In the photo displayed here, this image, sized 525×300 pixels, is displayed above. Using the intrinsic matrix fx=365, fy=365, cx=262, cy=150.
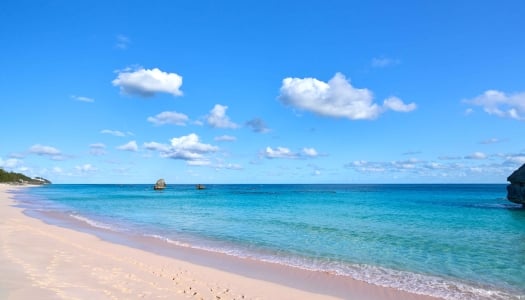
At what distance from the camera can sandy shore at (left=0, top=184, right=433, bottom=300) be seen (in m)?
9.77

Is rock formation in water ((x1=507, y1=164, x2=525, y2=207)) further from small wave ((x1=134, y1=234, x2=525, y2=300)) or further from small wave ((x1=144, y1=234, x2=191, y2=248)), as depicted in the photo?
small wave ((x1=144, y1=234, x2=191, y2=248))

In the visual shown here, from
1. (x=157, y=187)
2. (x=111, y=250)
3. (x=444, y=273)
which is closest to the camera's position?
(x=444, y=273)

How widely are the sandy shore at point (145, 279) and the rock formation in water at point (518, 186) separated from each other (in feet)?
154

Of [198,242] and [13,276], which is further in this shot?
[198,242]

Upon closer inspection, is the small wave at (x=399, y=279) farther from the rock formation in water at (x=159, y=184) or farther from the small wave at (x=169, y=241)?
the rock formation in water at (x=159, y=184)

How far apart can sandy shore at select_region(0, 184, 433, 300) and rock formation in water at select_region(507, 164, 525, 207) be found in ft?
154

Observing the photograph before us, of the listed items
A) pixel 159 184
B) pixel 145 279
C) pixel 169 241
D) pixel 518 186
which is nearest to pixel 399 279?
pixel 145 279

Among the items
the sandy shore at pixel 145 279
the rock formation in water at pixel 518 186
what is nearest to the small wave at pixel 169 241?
the sandy shore at pixel 145 279

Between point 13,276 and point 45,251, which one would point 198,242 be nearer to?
point 45,251

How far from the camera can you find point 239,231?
24.4 metres

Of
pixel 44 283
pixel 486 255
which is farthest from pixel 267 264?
pixel 486 255


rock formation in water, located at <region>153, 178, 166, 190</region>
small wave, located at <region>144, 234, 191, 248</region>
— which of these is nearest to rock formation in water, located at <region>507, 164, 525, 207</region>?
small wave, located at <region>144, 234, 191, 248</region>

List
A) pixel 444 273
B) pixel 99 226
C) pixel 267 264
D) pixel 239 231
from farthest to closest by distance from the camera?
pixel 99 226
pixel 239 231
pixel 267 264
pixel 444 273

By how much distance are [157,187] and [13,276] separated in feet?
449
